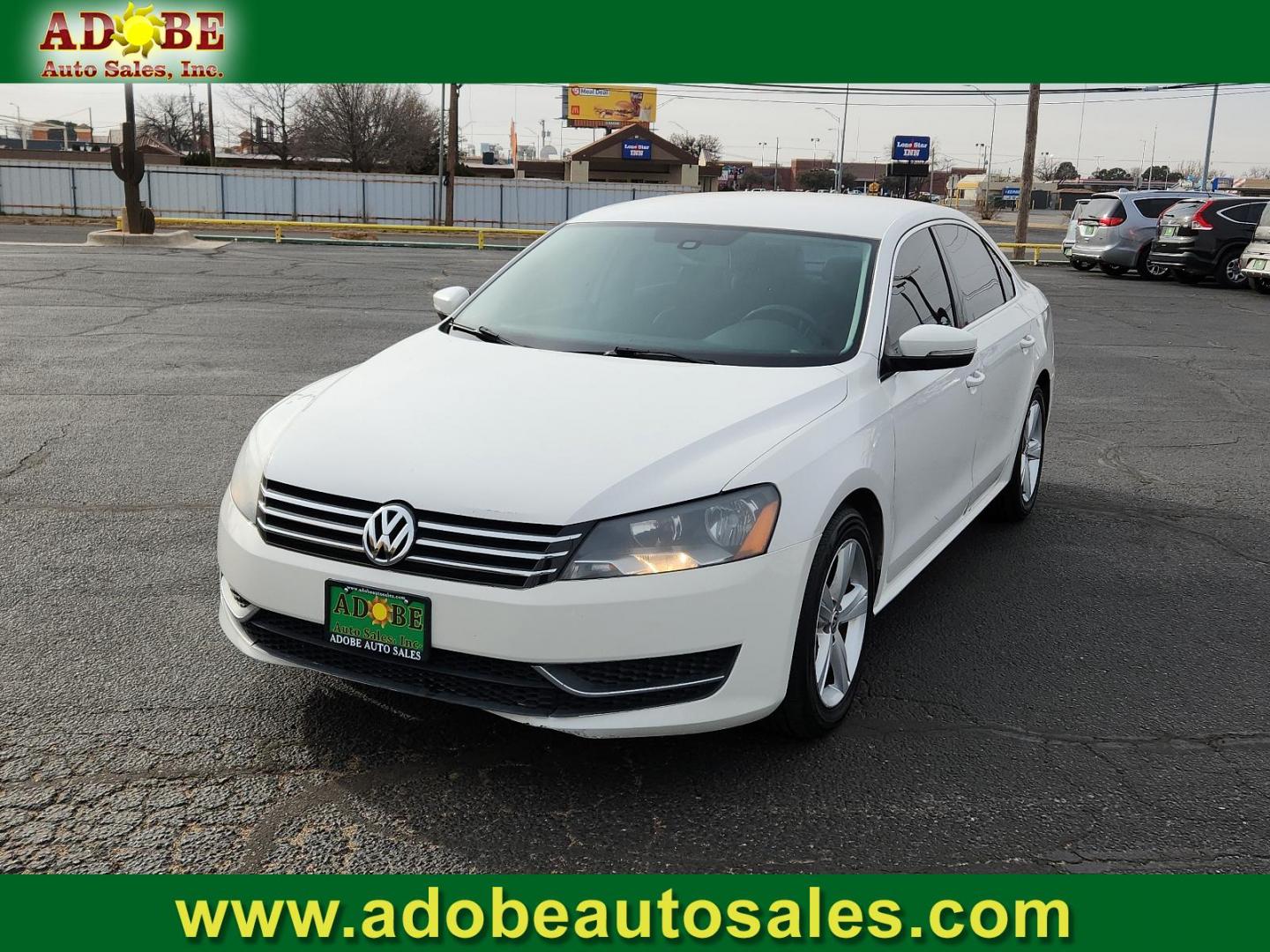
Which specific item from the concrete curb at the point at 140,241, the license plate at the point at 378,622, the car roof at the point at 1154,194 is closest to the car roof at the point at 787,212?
the license plate at the point at 378,622

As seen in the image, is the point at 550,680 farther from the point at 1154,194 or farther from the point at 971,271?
the point at 1154,194

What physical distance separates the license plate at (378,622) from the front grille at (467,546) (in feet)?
0.27

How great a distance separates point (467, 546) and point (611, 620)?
0.45 metres

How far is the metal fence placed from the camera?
47.6m

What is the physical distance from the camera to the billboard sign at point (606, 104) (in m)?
104

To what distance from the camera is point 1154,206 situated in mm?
26062

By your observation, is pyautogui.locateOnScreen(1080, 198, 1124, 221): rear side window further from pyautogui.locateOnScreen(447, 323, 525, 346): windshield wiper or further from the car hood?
the car hood

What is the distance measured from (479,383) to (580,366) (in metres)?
0.37

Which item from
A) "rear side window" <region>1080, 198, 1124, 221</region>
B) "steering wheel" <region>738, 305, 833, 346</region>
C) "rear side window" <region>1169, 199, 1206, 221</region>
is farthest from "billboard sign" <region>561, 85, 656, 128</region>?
"steering wheel" <region>738, 305, 833, 346</region>

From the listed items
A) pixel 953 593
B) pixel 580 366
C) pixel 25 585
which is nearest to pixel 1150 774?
pixel 953 593

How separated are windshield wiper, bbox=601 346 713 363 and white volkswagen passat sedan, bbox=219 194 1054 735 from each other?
0.01 metres

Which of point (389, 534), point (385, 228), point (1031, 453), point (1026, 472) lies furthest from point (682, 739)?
point (385, 228)

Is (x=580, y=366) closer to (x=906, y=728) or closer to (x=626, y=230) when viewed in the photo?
(x=626, y=230)

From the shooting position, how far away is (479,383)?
13.4ft
